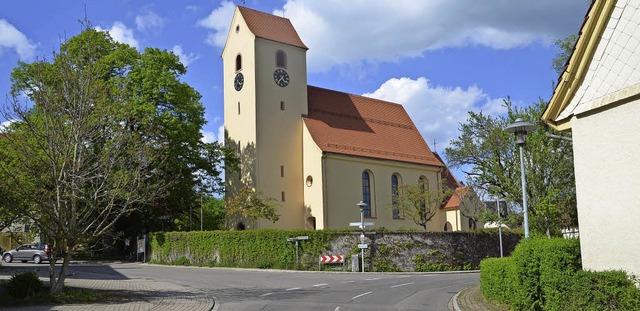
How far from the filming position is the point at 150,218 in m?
44.5

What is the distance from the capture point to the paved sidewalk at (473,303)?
1545 cm

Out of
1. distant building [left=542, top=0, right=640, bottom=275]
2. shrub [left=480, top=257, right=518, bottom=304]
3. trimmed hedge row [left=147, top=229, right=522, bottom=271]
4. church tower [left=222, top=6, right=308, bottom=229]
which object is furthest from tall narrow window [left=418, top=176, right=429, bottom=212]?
distant building [left=542, top=0, right=640, bottom=275]

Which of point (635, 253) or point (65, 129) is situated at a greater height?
point (65, 129)

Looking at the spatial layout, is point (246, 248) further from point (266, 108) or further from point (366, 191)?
point (366, 191)

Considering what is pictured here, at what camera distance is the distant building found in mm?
10258

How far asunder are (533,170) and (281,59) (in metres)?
32.2

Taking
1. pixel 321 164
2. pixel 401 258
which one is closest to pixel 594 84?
pixel 401 258

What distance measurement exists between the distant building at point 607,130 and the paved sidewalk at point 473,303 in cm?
460

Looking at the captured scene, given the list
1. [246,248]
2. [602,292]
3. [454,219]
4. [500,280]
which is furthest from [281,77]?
[602,292]

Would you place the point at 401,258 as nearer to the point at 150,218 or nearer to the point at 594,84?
the point at 150,218

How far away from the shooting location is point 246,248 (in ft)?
120

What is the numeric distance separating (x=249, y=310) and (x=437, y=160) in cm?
4188

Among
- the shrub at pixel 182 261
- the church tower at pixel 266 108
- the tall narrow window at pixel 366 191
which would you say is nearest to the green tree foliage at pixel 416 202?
the tall narrow window at pixel 366 191

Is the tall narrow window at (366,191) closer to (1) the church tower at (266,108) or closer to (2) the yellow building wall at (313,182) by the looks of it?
(2) the yellow building wall at (313,182)
